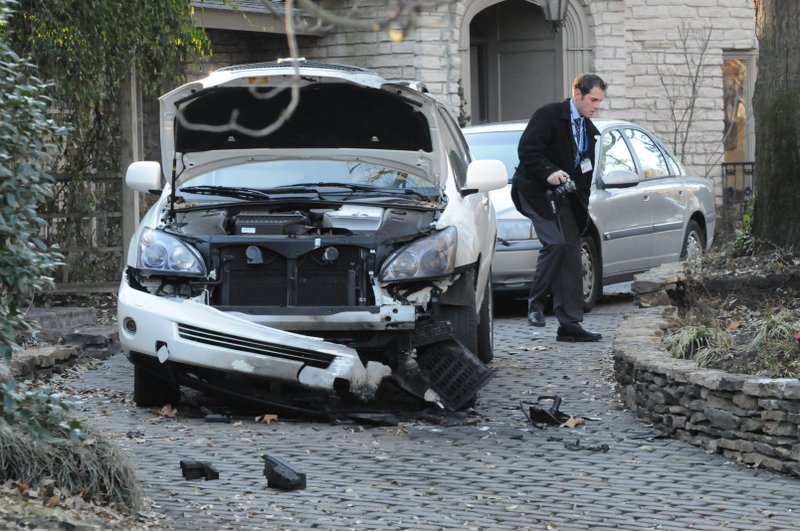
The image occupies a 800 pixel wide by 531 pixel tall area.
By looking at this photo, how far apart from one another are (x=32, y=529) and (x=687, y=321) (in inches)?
232

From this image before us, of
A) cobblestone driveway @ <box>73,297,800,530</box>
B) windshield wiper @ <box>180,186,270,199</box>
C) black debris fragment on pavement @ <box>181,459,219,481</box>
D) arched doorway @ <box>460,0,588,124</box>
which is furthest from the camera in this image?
arched doorway @ <box>460,0,588,124</box>

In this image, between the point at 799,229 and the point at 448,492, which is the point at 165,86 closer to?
the point at 799,229

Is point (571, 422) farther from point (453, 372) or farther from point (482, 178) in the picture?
point (482, 178)

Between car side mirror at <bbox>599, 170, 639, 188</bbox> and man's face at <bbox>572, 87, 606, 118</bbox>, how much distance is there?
77.1 inches

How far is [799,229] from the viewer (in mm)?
11320

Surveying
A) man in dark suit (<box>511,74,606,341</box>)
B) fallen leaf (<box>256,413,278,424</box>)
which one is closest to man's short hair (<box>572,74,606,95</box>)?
man in dark suit (<box>511,74,606,341</box>)

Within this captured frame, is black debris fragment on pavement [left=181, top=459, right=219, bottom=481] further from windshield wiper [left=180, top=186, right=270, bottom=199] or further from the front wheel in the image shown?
the front wheel

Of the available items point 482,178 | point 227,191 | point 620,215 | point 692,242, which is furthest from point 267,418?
point 692,242

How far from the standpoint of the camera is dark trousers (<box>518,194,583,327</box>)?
11320 mm

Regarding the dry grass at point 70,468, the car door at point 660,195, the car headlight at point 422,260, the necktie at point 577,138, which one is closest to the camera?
the dry grass at point 70,468

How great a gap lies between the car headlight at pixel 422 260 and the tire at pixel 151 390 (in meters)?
1.57

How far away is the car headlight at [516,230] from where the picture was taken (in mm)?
13172

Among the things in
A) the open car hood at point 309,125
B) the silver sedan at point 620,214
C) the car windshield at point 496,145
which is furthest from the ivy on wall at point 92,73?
the open car hood at point 309,125

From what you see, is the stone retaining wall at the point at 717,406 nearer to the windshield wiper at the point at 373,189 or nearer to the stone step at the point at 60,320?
the windshield wiper at the point at 373,189
